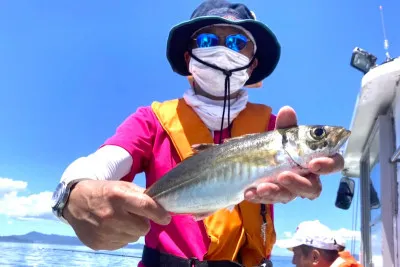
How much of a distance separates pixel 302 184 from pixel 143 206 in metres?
0.82

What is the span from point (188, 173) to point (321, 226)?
→ 5846 millimetres

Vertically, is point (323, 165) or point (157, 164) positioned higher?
point (157, 164)

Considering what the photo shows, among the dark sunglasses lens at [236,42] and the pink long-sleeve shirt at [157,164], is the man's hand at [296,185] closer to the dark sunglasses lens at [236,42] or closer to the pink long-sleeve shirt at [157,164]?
the pink long-sleeve shirt at [157,164]

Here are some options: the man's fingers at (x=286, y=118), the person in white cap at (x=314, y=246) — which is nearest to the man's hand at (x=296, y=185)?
the man's fingers at (x=286, y=118)

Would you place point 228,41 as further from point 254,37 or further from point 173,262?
point 173,262

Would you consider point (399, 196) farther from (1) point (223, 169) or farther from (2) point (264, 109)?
(1) point (223, 169)

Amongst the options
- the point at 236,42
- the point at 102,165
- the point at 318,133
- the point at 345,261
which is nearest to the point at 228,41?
the point at 236,42

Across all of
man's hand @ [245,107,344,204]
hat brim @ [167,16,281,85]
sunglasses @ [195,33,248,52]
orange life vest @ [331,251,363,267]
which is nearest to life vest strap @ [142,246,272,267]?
man's hand @ [245,107,344,204]

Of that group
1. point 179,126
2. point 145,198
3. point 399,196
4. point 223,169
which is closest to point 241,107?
point 179,126

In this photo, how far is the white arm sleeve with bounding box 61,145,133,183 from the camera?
2.33 meters

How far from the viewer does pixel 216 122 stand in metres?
3.08

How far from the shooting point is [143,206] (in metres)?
2.01

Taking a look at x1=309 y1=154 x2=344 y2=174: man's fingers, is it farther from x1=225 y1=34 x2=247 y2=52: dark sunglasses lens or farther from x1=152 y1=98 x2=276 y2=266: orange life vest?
x1=225 y1=34 x2=247 y2=52: dark sunglasses lens

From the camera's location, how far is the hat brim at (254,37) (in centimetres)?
326
